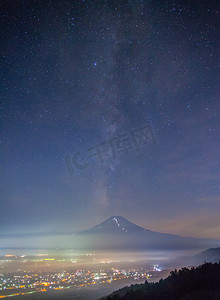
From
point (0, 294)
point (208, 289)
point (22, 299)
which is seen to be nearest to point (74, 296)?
point (22, 299)

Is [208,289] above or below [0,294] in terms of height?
above

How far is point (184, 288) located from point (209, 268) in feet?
11.0

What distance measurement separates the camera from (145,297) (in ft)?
47.2

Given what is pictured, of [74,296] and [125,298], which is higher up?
[125,298]

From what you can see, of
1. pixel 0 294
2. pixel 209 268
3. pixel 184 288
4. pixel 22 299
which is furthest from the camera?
pixel 0 294

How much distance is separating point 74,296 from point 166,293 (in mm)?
29194

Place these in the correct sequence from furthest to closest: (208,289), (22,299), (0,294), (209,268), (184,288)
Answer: (0,294) → (22,299) → (209,268) → (184,288) → (208,289)

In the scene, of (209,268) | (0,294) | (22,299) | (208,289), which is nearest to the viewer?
(208,289)

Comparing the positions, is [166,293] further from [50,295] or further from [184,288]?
[50,295]

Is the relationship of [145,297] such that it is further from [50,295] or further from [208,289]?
[50,295]

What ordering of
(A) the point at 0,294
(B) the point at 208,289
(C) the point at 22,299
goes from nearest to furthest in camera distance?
(B) the point at 208,289
(C) the point at 22,299
(A) the point at 0,294

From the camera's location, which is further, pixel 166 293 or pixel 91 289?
pixel 91 289

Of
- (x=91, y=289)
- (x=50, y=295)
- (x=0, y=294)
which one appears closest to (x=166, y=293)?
(x=50, y=295)

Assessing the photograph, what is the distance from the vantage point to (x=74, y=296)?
124ft
